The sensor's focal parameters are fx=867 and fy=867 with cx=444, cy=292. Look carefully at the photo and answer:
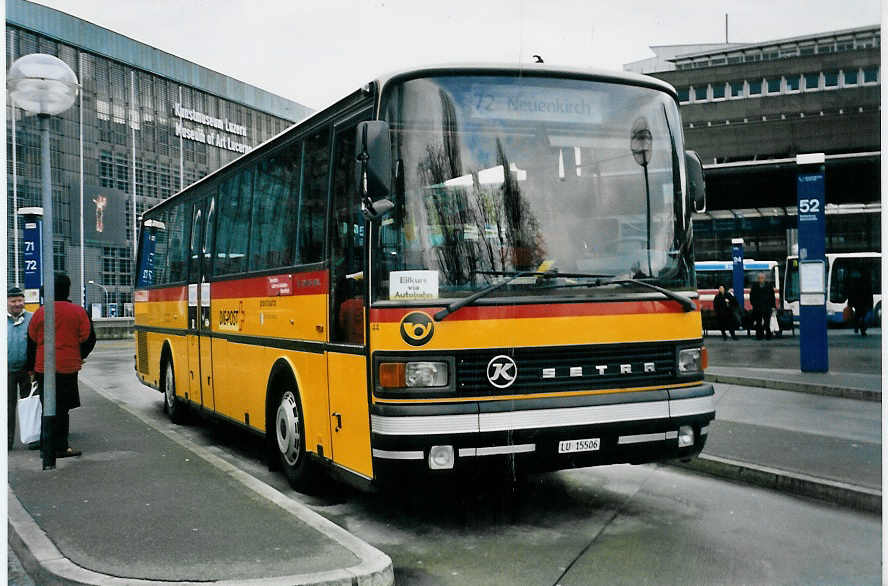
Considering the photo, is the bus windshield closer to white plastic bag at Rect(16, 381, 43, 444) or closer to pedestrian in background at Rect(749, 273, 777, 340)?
white plastic bag at Rect(16, 381, 43, 444)

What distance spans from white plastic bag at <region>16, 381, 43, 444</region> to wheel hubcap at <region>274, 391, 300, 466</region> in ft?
9.15

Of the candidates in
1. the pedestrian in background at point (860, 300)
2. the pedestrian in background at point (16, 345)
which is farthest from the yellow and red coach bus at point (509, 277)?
the pedestrian in background at point (860, 300)

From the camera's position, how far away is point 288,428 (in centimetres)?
727

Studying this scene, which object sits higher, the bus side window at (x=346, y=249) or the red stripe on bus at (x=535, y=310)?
the bus side window at (x=346, y=249)

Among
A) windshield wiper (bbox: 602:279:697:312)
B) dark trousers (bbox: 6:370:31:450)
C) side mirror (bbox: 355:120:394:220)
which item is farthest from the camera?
dark trousers (bbox: 6:370:31:450)

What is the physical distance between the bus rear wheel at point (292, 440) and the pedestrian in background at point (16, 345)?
3.16 metres

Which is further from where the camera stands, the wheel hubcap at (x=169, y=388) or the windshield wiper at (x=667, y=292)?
the wheel hubcap at (x=169, y=388)

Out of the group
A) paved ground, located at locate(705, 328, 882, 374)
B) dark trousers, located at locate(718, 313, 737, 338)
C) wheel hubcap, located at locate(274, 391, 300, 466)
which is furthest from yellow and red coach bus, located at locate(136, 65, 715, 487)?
dark trousers, located at locate(718, 313, 737, 338)

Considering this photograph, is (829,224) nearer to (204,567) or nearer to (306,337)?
(306,337)

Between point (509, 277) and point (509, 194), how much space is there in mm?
537

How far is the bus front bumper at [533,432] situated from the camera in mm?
5355

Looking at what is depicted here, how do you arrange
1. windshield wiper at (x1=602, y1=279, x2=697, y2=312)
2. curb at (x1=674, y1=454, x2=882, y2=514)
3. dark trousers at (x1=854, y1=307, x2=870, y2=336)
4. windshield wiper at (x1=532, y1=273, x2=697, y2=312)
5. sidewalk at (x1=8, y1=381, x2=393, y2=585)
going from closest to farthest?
sidewalk at (x1=8, y1=381, x2=393, y2=585)
windshield wiper at (x1=532, y1=273, x2=697, y2=312)
windshield wiper at (x1=602, y1=279, x2=697, y2=312)
curb at (x1=674, y1=454, x2=882, y2=514)
dark trousers at (x1=854, y1=307, x2=870, y2=336)

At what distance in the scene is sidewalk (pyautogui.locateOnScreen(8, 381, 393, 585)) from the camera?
4.64 m

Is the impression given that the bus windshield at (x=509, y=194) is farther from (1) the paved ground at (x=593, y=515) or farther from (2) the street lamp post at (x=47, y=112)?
(2) the street lamp post at (x=47, y=112)
